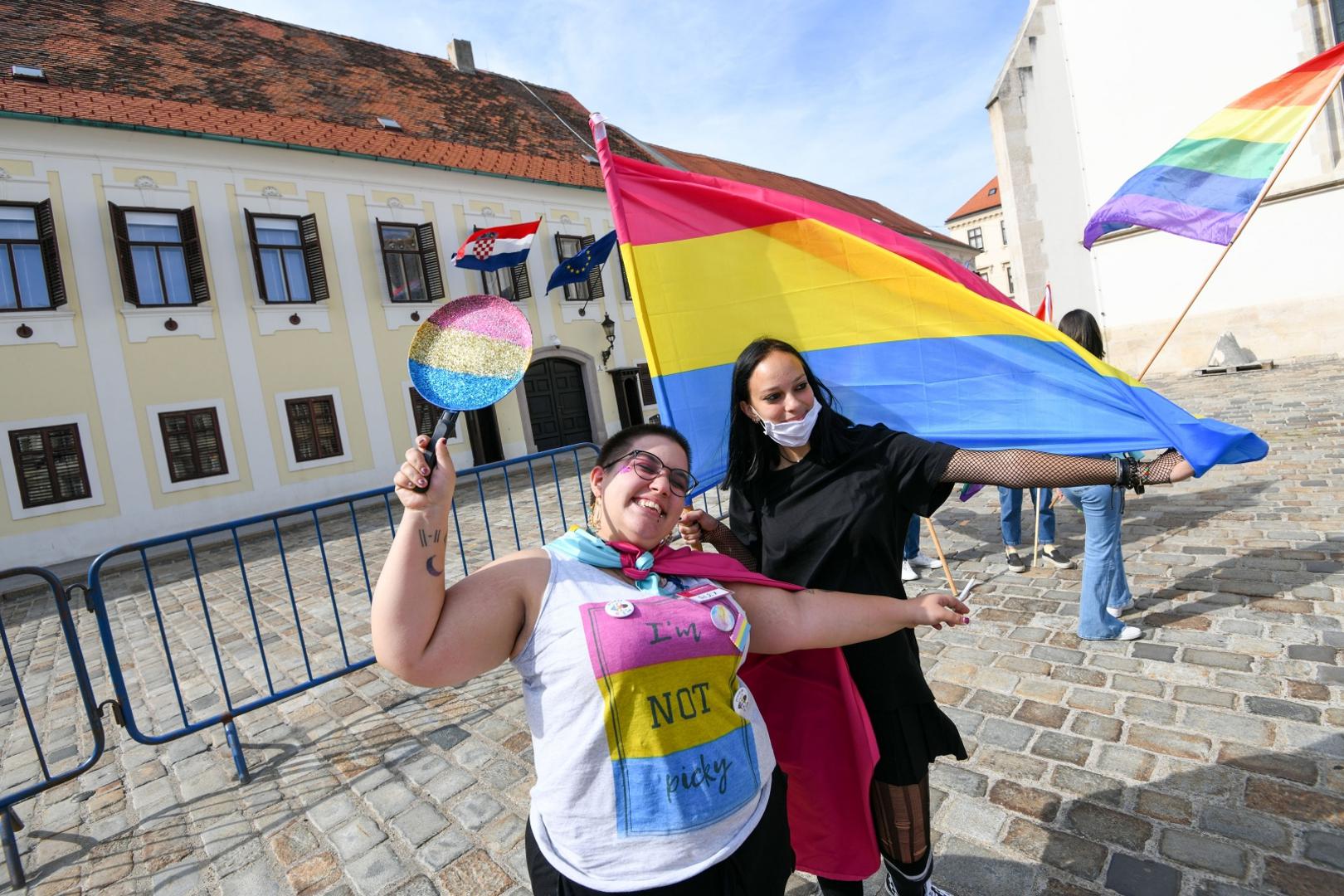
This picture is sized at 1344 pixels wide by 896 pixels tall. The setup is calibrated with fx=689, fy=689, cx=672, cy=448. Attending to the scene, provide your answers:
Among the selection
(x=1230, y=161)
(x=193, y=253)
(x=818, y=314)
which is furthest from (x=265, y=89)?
(x=1230, y=161)

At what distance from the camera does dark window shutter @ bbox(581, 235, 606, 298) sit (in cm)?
2077

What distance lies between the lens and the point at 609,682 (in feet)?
4.61

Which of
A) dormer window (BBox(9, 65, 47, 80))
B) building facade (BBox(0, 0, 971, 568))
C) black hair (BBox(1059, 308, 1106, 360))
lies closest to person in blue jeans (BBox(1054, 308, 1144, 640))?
black hair (BBox(1059, 308, 1106, 360))

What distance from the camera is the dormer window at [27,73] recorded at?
13.9m

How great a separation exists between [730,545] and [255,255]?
16578 millimetres

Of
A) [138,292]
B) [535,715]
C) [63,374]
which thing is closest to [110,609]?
[63,374]

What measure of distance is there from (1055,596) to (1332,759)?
87.1 inches

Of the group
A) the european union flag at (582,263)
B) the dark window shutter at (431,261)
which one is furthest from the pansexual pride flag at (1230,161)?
the dark window shutter at (431,261)

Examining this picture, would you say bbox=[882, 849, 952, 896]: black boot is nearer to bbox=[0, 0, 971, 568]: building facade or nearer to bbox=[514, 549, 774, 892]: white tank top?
bbox=[514, 549, 774, 892]: white tank top

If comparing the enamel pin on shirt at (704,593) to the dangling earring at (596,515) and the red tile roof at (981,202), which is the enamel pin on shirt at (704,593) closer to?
the dangling earring at (596,515)

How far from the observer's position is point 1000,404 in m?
2.80

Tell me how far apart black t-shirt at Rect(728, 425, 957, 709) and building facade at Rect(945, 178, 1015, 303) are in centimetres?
6269

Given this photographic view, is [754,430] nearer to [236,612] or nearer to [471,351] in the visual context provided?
[471,351]

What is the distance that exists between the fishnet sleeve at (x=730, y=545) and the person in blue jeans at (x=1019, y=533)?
3923mm
